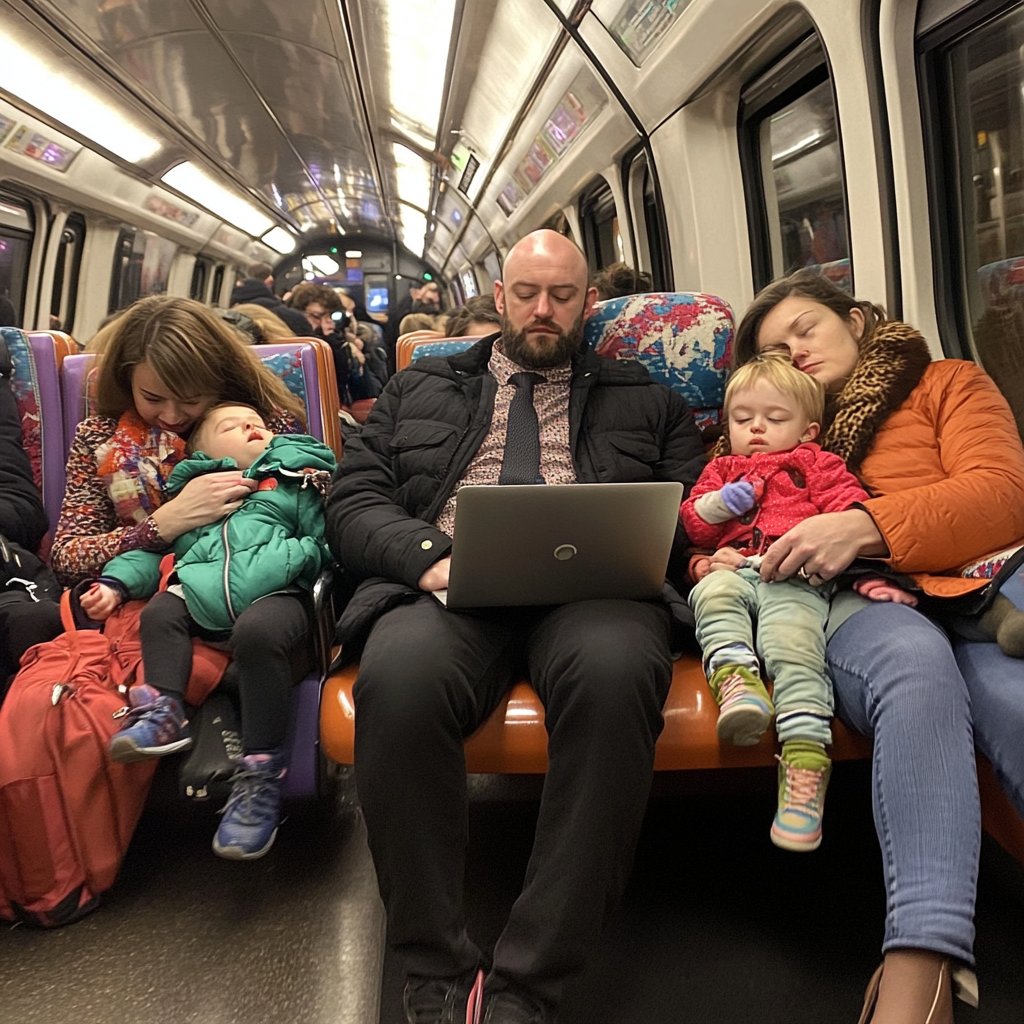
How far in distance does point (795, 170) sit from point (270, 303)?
11.2ft

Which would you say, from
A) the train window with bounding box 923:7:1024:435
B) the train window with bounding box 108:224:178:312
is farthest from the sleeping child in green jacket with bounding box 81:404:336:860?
the train window with bounding box 108:224:178:312

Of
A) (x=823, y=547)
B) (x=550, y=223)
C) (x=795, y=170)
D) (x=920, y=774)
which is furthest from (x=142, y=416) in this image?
(x=550, y=223)

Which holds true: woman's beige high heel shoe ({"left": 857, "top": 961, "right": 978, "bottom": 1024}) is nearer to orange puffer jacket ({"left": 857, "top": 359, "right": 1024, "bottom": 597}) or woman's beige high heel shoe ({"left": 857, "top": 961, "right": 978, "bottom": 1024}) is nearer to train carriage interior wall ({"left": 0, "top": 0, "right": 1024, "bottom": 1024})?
train carriage interior wall ({"left": 0, "top": 0, "right": 1024, "bottom": 1024})

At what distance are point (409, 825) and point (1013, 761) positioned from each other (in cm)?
108

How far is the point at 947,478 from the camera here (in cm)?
182

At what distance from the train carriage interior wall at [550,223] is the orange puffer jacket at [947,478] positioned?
479 millimetres

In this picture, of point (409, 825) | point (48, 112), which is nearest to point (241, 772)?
point (409, 825)

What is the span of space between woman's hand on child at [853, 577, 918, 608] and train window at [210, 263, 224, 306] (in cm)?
944

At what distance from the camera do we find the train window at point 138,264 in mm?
7156

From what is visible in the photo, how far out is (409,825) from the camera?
1.42 meters

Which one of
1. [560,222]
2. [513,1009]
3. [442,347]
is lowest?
[513,1009]

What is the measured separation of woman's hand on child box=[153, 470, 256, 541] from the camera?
6.46 ft

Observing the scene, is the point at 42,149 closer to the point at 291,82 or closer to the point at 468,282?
the point at 291,82

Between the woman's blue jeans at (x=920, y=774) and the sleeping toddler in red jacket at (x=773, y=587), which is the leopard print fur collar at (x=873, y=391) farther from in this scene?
the woman's blue jeans at (x=920, y=774)
